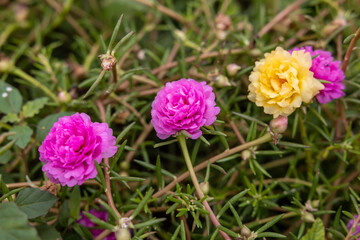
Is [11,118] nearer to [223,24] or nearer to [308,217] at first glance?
[223,24]

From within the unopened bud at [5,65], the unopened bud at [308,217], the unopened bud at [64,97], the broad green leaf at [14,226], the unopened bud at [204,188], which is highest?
the unopened bud at [5,65]

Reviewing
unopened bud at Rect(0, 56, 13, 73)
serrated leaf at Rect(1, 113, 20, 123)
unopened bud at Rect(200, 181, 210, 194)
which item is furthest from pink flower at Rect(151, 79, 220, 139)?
unopened bud at Rect(0, 56, 13, 73)

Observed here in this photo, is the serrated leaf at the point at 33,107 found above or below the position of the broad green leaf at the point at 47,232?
above

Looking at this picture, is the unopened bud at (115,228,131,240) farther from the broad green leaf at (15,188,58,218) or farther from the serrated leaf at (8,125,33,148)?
the serrated leaf at (8,125,33,148)

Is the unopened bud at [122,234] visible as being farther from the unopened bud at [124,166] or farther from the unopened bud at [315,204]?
the unopened bud at [315,204]

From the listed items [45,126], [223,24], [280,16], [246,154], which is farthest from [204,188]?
[280,16]

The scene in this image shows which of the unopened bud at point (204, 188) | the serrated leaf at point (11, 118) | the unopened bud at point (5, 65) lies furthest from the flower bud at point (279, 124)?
the unopened bud at point (5, 65)
